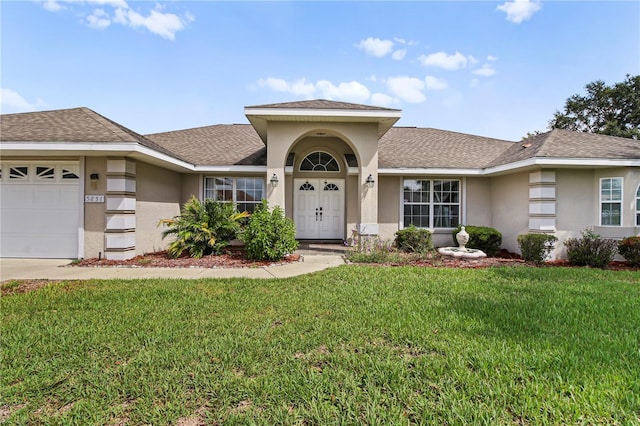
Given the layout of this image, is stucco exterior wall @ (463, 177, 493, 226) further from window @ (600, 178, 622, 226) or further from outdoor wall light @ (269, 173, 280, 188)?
outdoor wall light @ (269, 173, 280, 188)

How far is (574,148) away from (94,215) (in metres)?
15.2

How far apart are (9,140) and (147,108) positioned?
15.4 feet

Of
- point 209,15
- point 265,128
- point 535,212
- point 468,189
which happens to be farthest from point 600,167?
point 209,15

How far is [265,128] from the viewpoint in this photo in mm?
10414

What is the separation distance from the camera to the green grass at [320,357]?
95.3 inches

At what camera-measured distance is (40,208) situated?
8953mm

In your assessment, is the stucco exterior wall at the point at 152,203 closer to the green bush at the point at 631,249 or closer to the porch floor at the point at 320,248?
the porch floor at the point at 320,248

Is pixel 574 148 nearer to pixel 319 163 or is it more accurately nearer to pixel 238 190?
pixel 319 163

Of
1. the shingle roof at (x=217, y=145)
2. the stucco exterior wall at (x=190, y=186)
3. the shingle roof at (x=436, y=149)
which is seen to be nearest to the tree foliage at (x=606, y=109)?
the shingle roof at (x=436, y=149)

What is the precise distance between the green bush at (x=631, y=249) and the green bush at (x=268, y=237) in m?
9.54

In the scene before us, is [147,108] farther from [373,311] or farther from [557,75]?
[557,75]

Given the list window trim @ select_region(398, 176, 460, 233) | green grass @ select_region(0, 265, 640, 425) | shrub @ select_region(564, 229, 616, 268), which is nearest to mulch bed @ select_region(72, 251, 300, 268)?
green grass @ select_region(0, 265, 640, 425)

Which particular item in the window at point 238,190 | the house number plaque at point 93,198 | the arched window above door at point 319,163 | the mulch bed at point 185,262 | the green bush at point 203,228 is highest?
the arched window above door at point 319,163

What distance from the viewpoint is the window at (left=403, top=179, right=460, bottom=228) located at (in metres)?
12.4
